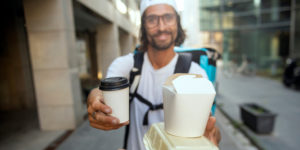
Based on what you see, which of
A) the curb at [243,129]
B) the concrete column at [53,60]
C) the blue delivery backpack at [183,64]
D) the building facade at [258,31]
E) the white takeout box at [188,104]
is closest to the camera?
the white takeout box at [188,104]

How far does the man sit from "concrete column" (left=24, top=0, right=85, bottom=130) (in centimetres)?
257

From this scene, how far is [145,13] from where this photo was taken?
1243mm

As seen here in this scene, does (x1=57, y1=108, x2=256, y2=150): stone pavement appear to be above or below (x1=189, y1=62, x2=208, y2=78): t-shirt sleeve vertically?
below

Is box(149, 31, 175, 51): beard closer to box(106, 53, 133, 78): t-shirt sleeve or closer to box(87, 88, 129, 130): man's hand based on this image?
box(106, 53, 133, 78): t-shirt sleeve

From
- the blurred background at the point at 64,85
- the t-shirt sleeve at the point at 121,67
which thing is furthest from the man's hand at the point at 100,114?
the blurred background at the point at 64,85

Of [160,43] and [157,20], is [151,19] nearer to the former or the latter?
[157,20]

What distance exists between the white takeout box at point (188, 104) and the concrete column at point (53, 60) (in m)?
3.24

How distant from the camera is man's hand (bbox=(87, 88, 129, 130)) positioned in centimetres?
81

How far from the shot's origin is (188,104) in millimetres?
717

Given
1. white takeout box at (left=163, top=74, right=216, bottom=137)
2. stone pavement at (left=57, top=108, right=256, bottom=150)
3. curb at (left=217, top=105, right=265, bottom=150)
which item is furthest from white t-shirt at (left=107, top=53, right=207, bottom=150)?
curb at (left=217, top=105, right=265, bottom=150)

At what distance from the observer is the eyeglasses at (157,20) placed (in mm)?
1201

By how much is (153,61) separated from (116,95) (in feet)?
2.14

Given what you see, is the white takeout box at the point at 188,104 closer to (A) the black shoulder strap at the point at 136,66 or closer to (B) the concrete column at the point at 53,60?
(A) the black shoulder strap at the point at 136,66

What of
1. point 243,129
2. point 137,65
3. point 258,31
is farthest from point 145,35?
point 258,31
